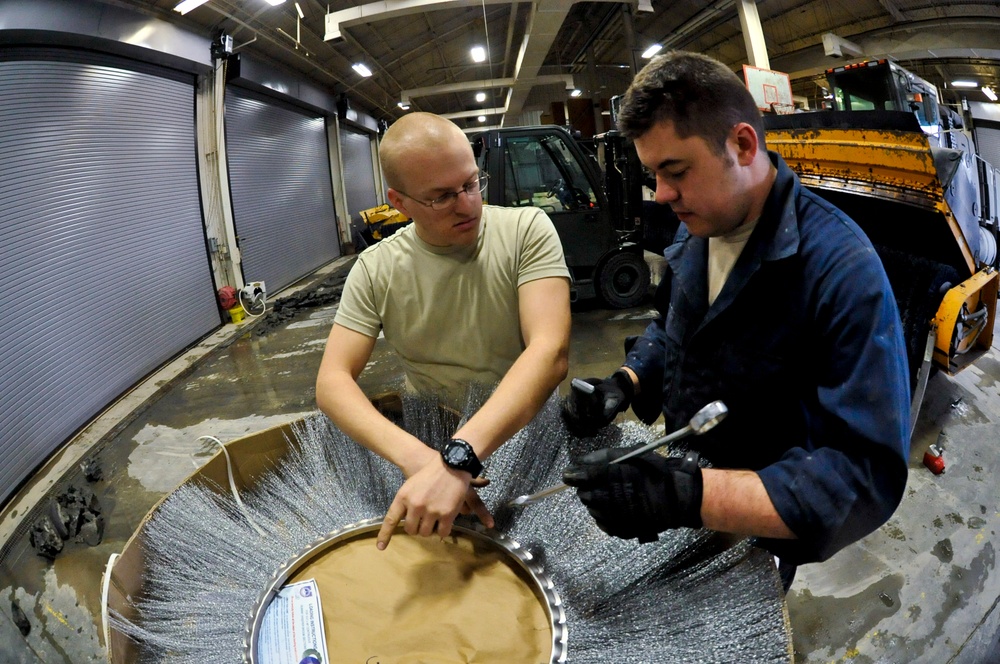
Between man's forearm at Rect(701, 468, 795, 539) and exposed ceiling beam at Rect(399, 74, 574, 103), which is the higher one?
exposed ceiling beam at Rect(399, 74, 574, 103)

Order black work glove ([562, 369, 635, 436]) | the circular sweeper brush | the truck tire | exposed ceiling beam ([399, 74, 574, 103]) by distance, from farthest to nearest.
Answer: exposed ceiling beam ([399, 74, 574, 103]) < the truck tire < black work glove ([562, 369, 635, 436]) < the circular sweeper brush

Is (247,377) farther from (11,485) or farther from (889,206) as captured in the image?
(889,206)

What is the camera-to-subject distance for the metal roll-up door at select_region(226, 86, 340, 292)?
576 cm

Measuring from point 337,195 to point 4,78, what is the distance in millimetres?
6197

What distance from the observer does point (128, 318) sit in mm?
3900

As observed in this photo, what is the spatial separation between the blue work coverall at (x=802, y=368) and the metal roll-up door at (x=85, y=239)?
3552 millimetres

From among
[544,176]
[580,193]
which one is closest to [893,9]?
[580,193]

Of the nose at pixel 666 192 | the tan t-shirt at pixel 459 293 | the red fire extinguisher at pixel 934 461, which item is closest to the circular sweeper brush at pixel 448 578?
the tan t-shirt at pixel 459 293

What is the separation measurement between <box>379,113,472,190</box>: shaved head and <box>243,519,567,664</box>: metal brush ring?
2.44 ft

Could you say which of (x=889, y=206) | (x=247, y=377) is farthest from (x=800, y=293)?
(x=247, y=377)

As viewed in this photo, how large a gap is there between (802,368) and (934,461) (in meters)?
2.02

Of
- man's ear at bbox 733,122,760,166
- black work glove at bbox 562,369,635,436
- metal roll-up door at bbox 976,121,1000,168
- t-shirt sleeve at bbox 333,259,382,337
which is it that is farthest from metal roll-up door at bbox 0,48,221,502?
metal roll-up door at bbox 976,121,1000,168

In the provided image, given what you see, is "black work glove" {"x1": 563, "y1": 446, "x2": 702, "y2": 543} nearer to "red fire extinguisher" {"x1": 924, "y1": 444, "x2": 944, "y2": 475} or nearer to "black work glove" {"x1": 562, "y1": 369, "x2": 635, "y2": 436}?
"black work glove" {"x1": 562, "y1": 369, "x2": 635, "y2": 436}

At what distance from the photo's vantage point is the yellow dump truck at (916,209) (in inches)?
85.9
